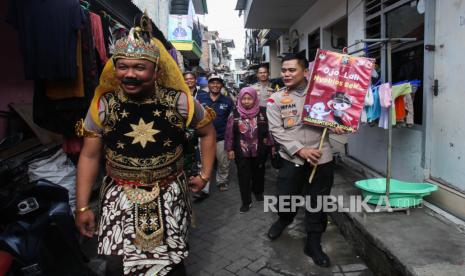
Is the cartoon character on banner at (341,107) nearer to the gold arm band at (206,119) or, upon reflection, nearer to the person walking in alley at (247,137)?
the gold arm band at (206,119)

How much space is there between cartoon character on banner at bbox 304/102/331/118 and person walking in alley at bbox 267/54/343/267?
0.13m

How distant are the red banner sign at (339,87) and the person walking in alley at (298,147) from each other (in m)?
0.12

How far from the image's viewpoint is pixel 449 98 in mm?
3871

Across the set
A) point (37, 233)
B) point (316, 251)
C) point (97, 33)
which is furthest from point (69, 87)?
point (316, 251)

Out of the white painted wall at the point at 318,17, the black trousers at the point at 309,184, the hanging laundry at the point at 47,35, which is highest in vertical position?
the white painted wall at the point at 318,17

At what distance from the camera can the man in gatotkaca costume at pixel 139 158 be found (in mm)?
2158

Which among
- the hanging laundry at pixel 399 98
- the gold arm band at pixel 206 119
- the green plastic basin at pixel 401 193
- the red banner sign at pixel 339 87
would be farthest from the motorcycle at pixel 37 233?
the hanging laundry at pixel 399 98

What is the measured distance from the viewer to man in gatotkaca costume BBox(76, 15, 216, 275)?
7.08ft

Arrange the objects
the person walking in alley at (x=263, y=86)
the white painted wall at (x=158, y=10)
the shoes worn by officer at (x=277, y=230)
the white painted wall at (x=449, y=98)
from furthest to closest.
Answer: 1. the white painted wall at (x=158, y=10)
2. the person walking in alley at (x=263, y=86)
3. the shoes worn by officer at (x=277, y=230)
4. the white painted wall at (x=449, y=98)

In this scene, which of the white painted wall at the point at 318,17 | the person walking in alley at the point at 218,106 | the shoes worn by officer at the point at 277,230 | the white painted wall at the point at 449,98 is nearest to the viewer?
the white painted wall at the point at 449,98

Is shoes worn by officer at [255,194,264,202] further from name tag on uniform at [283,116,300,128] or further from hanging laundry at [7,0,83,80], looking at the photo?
hanging laundry at [7,0,83,80]

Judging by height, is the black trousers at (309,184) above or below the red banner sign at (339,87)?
below

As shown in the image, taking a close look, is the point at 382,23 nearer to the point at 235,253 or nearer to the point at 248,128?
the point at 248,128

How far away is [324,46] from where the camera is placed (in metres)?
8.79
